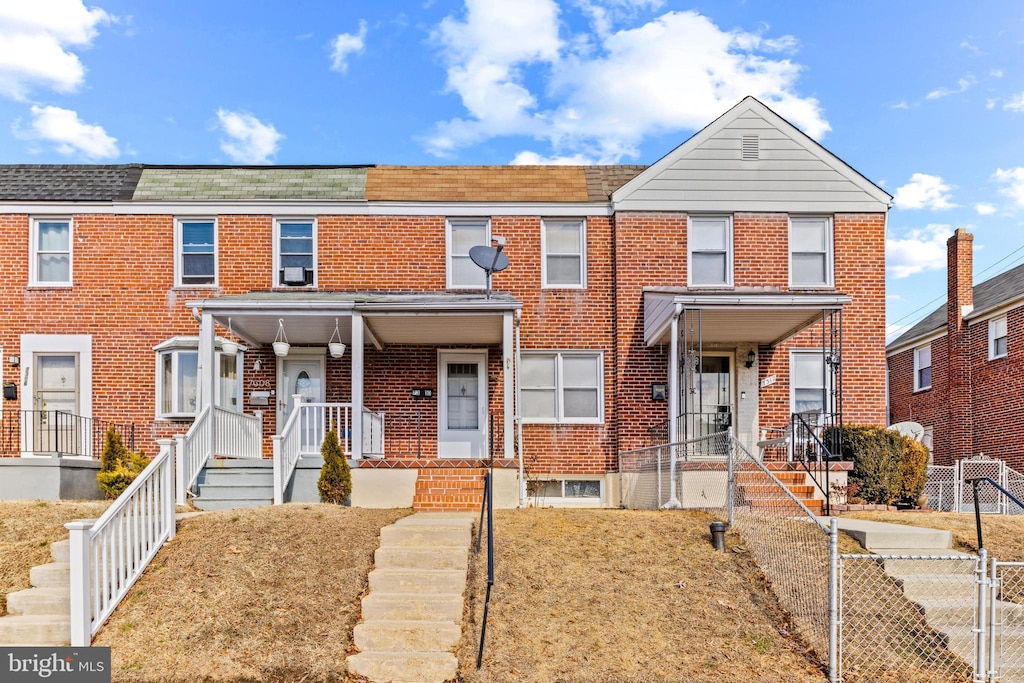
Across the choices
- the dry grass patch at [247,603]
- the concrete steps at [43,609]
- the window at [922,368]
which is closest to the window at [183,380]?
the dry grass patch at [247,603]

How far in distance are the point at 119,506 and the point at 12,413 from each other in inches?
371

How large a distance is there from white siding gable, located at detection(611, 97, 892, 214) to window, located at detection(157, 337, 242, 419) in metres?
7.51

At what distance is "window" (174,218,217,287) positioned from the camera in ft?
54.4

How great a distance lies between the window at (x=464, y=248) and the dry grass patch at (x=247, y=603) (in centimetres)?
713

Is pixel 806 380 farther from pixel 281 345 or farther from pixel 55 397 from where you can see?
pixel 55 397

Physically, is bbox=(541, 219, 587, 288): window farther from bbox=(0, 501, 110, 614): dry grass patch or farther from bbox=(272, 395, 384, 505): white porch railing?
bbox=(0, 501, 110, 614): dry grass patch

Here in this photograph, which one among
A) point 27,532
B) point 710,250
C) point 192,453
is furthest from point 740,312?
point 27,532

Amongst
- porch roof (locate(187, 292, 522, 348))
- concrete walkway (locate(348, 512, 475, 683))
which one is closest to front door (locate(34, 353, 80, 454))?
porch roof (locate(187, 292, 522, 348))

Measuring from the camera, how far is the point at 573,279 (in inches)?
659

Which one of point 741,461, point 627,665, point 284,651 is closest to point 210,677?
point 284,651

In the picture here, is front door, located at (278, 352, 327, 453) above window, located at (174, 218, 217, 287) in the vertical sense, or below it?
below

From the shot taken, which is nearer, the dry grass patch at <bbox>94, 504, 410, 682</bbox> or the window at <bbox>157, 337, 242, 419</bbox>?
the dry grass patch at <bbox>94, 504, 410, 682</bbox>

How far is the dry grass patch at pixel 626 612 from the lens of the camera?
754cm

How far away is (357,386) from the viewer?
13719mm
